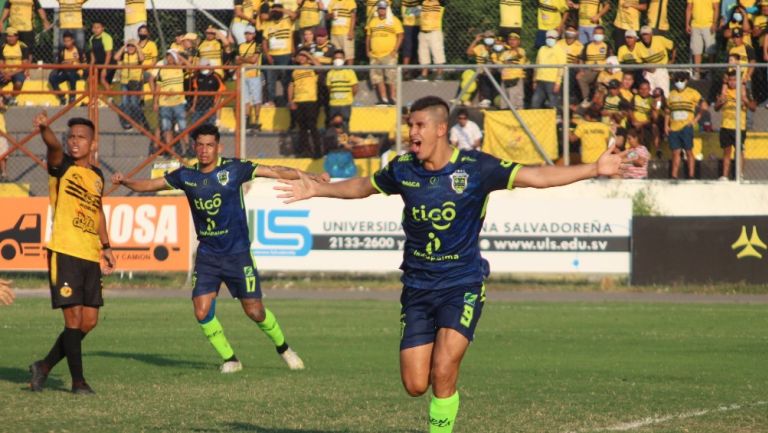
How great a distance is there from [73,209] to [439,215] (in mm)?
4475

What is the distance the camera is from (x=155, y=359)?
1448cm

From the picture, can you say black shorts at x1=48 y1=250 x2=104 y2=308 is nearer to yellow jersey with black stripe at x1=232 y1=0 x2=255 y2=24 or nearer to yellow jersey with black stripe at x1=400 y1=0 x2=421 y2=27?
yellow jersey with black stripe at x1=400 y1=0 x2=421 y2=27

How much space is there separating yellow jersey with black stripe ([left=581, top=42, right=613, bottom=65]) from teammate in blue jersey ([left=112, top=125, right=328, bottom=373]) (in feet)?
A: 51.4

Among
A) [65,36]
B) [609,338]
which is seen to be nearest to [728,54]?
[609,338]

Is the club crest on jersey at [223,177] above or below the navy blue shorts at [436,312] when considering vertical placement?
above

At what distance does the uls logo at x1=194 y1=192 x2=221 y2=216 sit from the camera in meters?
13.0

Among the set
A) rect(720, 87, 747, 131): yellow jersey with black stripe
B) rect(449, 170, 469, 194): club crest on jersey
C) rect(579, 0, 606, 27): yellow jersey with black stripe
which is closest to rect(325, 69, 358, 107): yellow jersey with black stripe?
rect(579, 0, 606, 27): yellow jersey with black stripe

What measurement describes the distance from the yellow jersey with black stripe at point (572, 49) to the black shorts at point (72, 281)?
17.6 meters

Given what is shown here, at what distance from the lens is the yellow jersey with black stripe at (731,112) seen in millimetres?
25219

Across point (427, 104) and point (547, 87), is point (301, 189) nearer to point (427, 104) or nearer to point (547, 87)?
point (427, 104)

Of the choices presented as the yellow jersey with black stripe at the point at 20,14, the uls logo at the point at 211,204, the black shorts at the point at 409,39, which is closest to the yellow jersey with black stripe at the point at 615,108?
the black shorts at the point at 409,39

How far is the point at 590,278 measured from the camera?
25328 millimetres

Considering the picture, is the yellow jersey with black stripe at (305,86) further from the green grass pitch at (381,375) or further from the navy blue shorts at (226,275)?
the navy blue shorts at (226,275)

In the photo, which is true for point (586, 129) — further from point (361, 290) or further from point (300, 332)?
point (300, 332)
